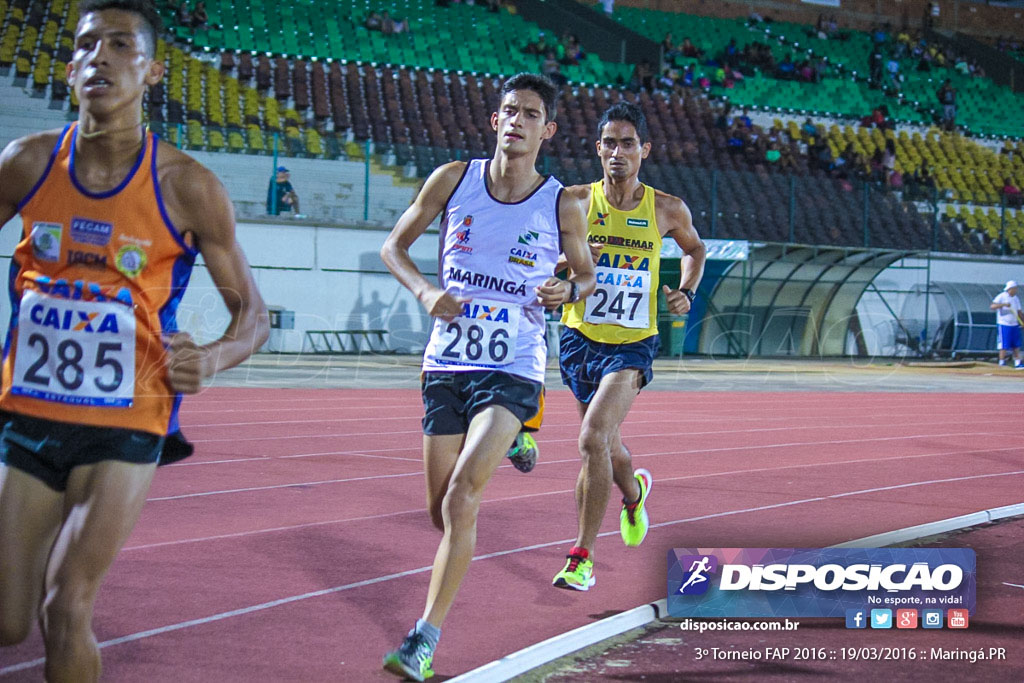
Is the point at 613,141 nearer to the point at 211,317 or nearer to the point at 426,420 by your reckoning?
the point at 426,420

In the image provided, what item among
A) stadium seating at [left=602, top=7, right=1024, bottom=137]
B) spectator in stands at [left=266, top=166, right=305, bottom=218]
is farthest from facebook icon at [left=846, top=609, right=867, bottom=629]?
stadium seating at [left=602, top=7, right=1024, bottom=137]

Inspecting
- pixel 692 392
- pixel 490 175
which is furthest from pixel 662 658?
pixel 692 392

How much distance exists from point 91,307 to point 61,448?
1.16ft

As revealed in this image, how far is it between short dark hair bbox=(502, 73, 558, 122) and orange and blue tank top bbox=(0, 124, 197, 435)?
195 cm

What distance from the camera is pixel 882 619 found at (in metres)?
4.36

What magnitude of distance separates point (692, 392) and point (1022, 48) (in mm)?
31404

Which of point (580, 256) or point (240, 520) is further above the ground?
point (580, 256)

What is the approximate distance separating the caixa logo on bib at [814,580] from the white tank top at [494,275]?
0.95m

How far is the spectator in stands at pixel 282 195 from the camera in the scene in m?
22.1

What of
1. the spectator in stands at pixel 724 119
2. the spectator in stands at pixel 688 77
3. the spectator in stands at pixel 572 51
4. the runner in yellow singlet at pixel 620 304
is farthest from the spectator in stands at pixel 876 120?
the runner in yellow singlet at pixel 620 304

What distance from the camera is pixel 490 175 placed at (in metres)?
4.67

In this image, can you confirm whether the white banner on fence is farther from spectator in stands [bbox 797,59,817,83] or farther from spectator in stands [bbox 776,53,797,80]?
spectator in stands [bbox 797,59,817,83]

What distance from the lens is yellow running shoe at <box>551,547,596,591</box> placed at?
514 centimetres

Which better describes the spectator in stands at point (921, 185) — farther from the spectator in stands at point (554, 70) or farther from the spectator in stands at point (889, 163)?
the spectator in stands at point (554, 70)
